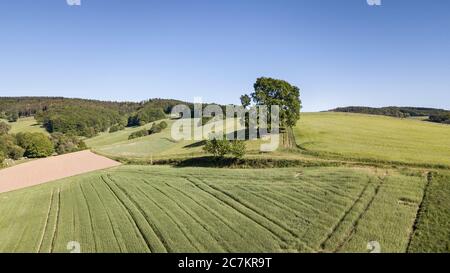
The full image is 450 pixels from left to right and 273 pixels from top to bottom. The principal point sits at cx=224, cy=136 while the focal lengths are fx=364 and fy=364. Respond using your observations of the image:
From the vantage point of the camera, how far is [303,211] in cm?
3716

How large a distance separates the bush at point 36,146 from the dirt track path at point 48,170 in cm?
2550

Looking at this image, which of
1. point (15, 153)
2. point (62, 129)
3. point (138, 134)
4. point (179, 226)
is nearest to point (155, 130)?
point (138, 134)

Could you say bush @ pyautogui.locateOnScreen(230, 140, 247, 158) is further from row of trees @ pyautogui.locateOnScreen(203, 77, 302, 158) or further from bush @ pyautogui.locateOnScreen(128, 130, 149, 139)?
bush @ pyautogui.locateOnScreen(128, 130, 149, 139)

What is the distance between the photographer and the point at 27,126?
168 metres

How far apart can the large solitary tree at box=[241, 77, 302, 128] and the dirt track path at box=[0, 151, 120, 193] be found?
3297 centimetres

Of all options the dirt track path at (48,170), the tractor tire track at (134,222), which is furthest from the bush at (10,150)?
the tractor tire track at (134,222)

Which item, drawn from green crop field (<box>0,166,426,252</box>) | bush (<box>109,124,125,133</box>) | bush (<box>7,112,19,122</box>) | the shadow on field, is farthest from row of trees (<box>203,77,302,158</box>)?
bush (<box>7,112,19,122</box>)

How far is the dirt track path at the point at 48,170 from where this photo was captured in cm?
7126

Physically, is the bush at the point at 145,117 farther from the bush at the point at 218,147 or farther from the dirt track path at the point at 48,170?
the bush at the point at 218,147

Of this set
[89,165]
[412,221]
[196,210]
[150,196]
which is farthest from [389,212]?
[89,165]

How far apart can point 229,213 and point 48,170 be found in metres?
56.6

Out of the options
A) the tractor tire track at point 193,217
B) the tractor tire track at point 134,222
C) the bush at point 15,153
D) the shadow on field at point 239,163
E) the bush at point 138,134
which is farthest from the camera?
the bush at point 138,134
